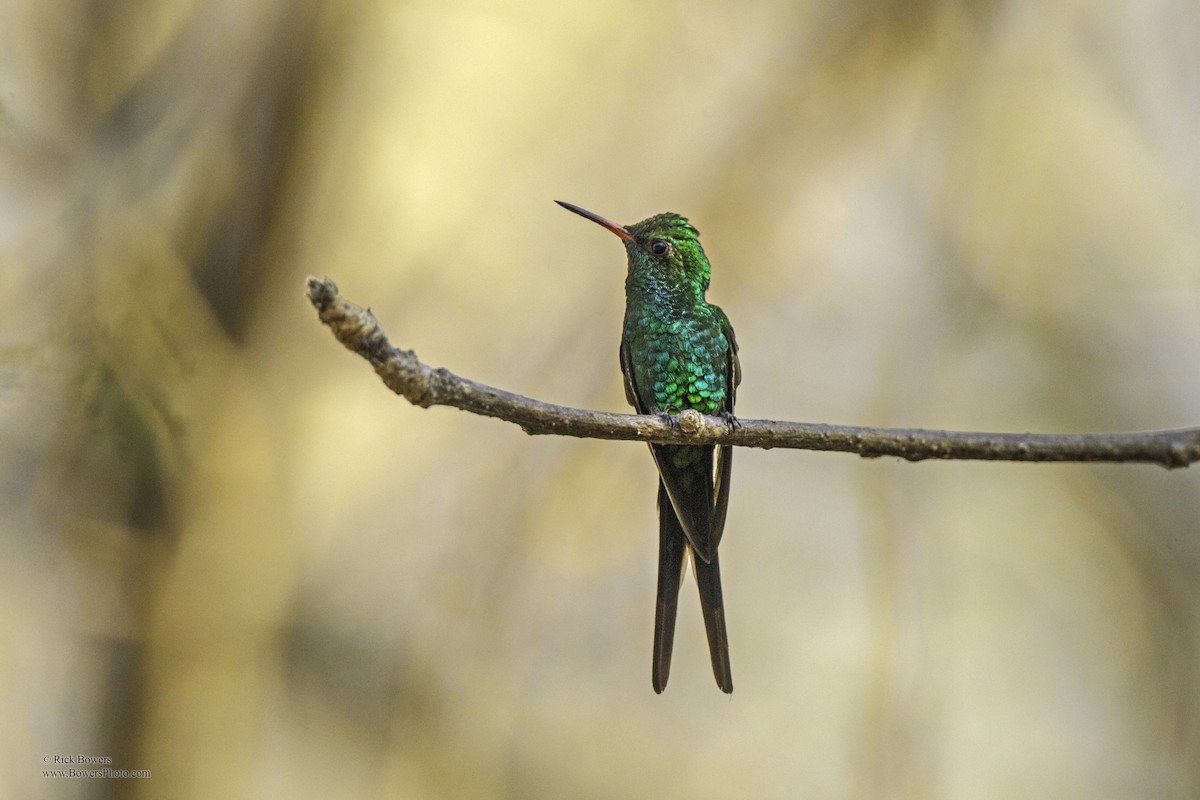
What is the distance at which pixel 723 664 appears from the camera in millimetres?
2064

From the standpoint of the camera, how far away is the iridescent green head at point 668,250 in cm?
275

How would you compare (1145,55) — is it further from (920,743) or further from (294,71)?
(294,71)

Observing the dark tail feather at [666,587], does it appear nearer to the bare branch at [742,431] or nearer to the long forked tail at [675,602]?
the long forked tail at [675,602]

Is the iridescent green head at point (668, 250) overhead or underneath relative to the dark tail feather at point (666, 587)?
overhead

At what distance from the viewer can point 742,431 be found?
179cm

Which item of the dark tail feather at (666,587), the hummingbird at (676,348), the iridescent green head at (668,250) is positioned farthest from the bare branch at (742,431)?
the iridescent green head at (668,250)

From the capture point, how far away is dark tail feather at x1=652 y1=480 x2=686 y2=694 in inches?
80.2

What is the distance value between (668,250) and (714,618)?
112cm

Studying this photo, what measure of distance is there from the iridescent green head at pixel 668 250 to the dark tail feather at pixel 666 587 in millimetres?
644

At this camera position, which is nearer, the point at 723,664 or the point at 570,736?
the point at 723,664

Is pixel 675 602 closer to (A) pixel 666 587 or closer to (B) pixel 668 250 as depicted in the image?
(A) pixel 666 587

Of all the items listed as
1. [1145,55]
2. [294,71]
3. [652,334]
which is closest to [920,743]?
[652,334]

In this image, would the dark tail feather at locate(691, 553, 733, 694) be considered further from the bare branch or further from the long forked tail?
the bare branch

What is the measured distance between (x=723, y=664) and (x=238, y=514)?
3152 mm
